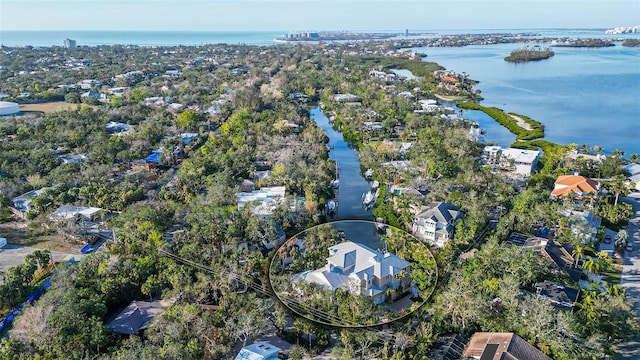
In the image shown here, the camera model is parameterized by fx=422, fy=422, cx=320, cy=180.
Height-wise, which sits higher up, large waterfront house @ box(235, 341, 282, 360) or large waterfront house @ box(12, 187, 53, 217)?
large waterfront house @ box(12, 187, 53, 217)

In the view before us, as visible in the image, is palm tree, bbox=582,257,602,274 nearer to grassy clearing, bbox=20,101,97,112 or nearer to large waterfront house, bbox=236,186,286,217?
large waterfront house, bbox=236,186,286,217

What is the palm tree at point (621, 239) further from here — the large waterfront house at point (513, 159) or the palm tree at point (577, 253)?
the large waterfront house at point (513, 159)

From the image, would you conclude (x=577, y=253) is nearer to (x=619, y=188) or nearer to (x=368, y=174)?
(x=619, y=188)

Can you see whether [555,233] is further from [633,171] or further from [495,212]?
[633,171]

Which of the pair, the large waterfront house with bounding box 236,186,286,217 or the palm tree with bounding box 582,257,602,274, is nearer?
the palm tree with bounding box 582,257,602,274

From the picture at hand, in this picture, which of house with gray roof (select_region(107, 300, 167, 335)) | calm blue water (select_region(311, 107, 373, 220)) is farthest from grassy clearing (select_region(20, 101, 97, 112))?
house with gray roof (select_region(107, 300, 167, 335))

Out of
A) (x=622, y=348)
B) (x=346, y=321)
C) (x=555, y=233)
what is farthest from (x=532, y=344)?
(x=555, y=233)

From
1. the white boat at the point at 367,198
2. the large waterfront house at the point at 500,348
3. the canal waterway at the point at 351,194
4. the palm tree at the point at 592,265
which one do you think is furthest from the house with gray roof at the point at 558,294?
the white boat at the point at 367,198
